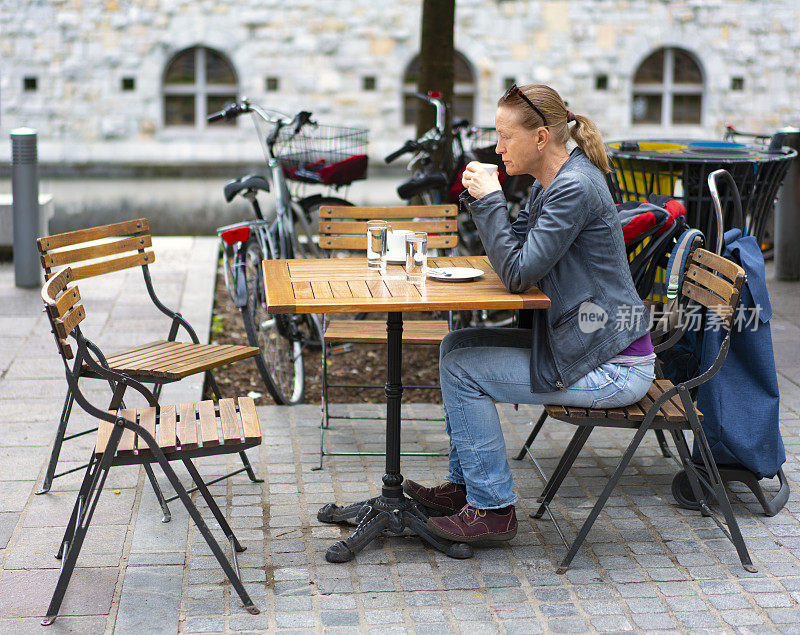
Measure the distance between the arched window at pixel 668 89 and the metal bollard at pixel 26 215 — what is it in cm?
1096

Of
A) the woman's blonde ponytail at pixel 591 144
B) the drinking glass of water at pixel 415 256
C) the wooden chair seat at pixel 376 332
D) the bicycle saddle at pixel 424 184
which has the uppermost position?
the woman's blonde ponytail at pixel 591 144

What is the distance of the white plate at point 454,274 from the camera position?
369cm

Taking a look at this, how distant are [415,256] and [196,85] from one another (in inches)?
519

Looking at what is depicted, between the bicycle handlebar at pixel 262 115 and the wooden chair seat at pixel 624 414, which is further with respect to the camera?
the bicycle handlebar at pixel 262 115

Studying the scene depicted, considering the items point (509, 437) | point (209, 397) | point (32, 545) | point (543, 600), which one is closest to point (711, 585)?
point (543, 600)

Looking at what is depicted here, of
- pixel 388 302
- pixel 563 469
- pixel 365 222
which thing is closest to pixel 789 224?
pixel 365 222

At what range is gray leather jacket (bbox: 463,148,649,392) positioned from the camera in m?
3.43

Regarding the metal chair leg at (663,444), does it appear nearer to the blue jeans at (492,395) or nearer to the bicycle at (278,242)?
the blue jeans at (492,395)

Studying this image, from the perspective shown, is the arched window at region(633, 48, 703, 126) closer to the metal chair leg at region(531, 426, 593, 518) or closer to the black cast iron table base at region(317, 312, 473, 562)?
the metal chair leg at region(531, 426, 593, 518)

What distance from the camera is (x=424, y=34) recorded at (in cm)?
729

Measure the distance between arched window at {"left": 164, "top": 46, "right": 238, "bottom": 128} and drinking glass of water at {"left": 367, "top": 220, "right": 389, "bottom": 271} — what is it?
12.8 metres

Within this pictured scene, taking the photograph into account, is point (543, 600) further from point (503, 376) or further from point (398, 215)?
point (398, 215)

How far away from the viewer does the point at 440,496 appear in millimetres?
3957

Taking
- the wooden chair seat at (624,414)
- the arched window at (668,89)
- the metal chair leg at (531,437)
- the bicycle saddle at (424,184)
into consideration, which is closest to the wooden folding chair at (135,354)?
the metal chair leg at (531,437)
